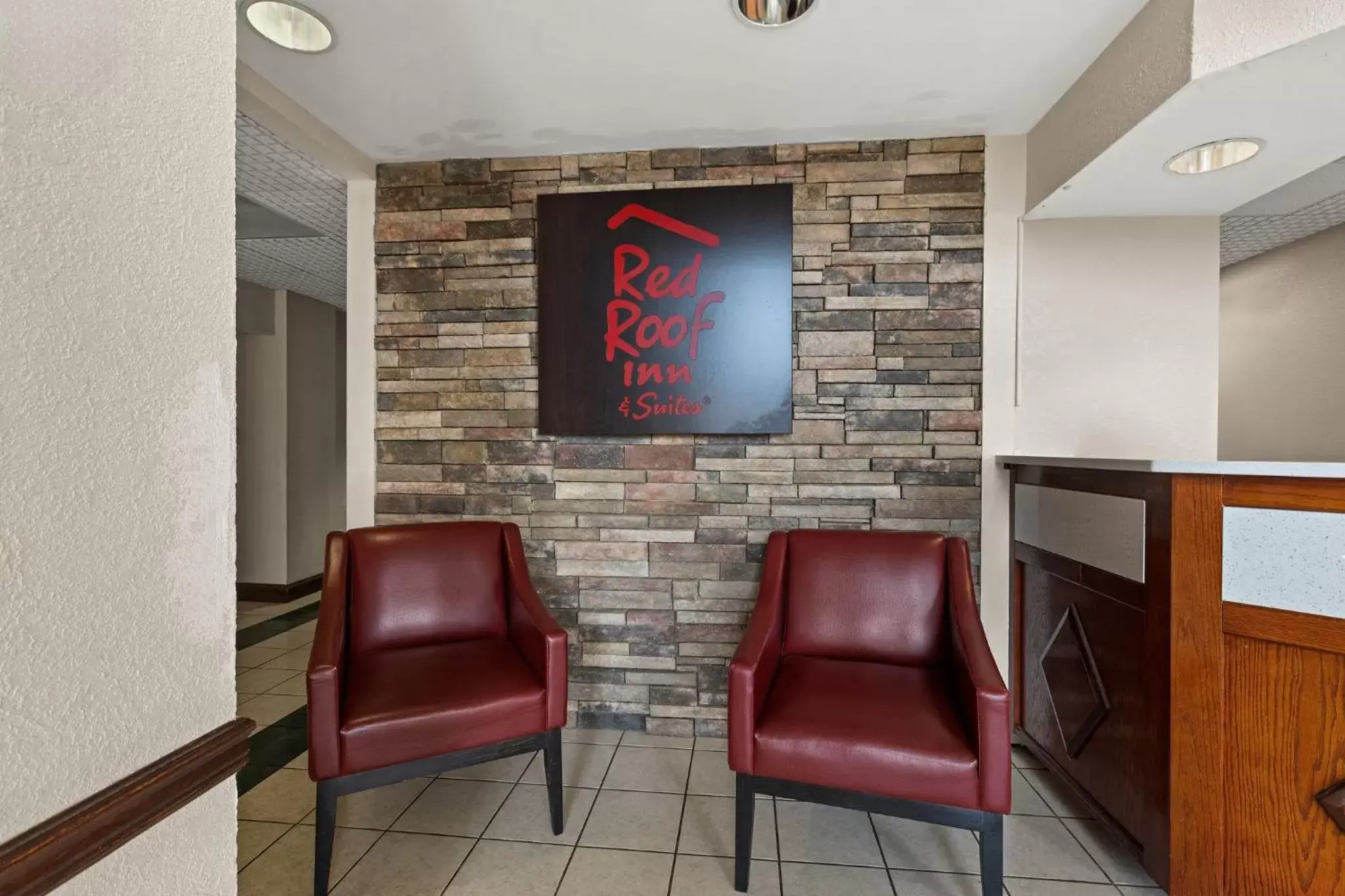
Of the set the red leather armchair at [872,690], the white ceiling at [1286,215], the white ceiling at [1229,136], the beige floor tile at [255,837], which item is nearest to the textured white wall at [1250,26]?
the white ceiling at [1229,136]

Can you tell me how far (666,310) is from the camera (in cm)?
256

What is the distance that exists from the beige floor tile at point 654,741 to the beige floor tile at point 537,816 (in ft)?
1.23

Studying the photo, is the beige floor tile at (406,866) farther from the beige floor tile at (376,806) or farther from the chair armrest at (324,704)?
the chair armrest at (324,704)

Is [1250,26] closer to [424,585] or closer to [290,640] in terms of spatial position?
[424,585]

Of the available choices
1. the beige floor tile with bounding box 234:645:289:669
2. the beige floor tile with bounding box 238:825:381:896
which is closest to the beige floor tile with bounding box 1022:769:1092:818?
the beige floor tile with bounding box 238:825:381:896

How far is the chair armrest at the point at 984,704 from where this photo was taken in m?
1.52

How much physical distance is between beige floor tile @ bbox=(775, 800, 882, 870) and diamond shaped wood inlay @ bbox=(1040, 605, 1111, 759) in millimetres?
739

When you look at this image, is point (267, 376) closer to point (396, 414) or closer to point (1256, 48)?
point (396, 414)

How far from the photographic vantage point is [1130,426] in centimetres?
242

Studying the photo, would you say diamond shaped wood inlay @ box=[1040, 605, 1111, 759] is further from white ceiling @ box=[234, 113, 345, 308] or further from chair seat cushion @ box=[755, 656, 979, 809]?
white ceiling @ box=[234, 113, 345, 308]

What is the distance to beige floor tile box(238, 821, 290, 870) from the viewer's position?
187cm

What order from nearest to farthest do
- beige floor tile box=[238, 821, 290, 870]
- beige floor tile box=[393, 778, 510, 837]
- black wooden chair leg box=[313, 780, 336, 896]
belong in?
black wooden chair leg box=[313, 780, 336, 896]
beige floor tile box=[238, 821, 290, 870]
beige floor tile box=[393, 778, 510, 837]

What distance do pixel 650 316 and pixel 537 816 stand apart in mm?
1885

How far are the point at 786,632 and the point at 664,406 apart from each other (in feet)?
3.34
